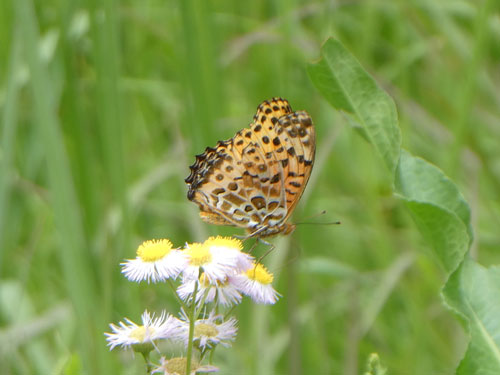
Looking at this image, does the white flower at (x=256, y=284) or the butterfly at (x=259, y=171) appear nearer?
the white flower at (x=256, y=284)

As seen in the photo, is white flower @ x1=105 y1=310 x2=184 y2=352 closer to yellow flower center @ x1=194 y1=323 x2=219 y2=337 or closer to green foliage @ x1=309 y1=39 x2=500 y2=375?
yellow flower center @ x1=194 y1=323 x2=219 y2=337

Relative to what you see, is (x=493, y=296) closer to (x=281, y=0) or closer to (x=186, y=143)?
(x=281, y=0)

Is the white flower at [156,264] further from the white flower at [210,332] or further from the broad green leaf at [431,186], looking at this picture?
the broad green leaf at [431,186]

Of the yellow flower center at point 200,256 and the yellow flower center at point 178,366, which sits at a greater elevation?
the yellow flower center at point 200,256

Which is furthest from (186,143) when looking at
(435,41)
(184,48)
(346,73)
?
(346,73)

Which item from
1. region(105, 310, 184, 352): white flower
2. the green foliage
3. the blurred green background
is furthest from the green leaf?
the blurred green background

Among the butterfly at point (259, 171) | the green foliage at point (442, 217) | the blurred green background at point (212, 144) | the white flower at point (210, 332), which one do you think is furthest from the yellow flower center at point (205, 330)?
the blurred green background at point (212, 144)

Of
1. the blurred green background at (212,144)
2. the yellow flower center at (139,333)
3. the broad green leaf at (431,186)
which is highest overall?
the broad green leaf at (431,186)
